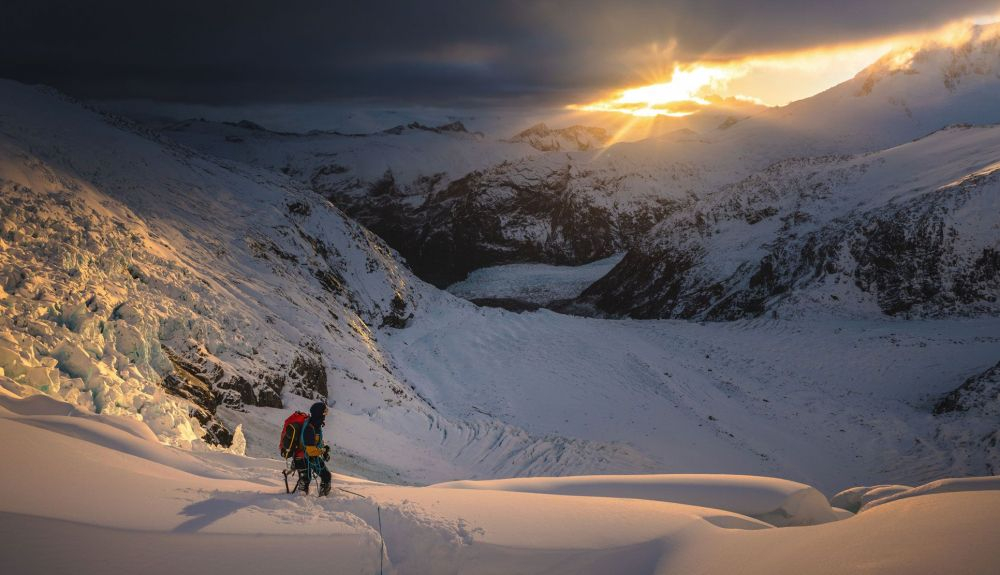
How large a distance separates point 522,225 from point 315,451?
11367cm

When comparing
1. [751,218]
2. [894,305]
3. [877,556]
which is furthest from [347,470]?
[751,218]

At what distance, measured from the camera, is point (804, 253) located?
47.7 m

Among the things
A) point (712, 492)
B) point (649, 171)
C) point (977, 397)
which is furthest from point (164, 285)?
point (649, 171)

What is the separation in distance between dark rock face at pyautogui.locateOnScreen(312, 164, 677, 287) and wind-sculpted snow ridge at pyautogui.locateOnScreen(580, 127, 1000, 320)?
4469cm

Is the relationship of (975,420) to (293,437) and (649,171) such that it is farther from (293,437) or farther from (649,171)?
(649,171)

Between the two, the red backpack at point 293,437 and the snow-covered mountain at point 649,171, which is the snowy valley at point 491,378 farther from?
the snow-covered mountain at point 649,171

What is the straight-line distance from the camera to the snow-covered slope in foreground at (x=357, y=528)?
5656 millimetres

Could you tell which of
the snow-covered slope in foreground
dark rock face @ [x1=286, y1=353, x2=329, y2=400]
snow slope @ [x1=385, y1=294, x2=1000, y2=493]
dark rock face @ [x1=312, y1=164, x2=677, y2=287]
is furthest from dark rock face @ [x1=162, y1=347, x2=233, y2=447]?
dark rock face @ [x1=312, y1=164, x2=677, y2=287]

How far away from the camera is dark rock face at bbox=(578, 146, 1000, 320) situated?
40094mm

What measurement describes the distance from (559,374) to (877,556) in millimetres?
26211

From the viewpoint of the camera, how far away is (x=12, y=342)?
1016cm

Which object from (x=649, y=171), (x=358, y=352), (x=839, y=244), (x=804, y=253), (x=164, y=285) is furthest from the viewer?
(x=649, y=171)

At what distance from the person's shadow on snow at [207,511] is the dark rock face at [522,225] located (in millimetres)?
97214

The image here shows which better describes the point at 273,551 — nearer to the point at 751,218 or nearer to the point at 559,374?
the point at 559,374
